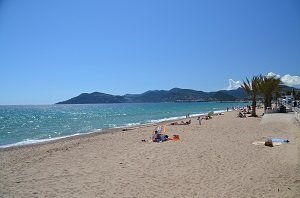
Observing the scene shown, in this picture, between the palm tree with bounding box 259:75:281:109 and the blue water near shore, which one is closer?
the blue water near shore

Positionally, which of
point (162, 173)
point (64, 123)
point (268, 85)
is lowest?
point (64, 123)

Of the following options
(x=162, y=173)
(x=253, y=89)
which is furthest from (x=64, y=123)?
(x=162, y=173)

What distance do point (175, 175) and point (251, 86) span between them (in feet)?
81.1

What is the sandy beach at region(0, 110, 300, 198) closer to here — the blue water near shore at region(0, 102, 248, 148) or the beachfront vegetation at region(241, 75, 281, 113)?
the blue water near shore at region(0, 102, 248, 148)

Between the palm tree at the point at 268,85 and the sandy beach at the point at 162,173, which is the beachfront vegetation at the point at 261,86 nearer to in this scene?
the palm tree at the point at 268,85

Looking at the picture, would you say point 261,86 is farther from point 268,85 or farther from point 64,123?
point 64,123

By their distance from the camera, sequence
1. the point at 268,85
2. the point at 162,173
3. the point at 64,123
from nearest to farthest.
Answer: the point at 162,173, the point at 268,85, the point at 64,123

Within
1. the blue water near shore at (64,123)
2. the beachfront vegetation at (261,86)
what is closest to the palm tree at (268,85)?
the beachfront vegetation at (261,86)

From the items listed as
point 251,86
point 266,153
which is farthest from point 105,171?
point 251,86

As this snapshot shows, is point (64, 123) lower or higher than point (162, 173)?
lower

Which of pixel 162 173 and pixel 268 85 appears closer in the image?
pixel 162 173

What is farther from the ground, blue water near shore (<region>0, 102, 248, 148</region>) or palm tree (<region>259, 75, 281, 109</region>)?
palm tree (<region>259, 75, 281, 109</region>)

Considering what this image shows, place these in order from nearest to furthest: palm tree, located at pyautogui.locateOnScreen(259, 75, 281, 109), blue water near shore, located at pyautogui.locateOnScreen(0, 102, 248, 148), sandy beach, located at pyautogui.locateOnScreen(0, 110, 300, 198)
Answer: sandy beach, located at pyautogui.locateOnScreen(0, 110, 300, 198)
blue water near shore, located at pyautogui.locateOnScreen(0, 102, 248, 148)
palm tree, located at pyautogui.locateOnScreen(259, 75, 281, 109)

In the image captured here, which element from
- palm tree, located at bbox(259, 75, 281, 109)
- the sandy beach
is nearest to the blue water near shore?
the sandy beach
